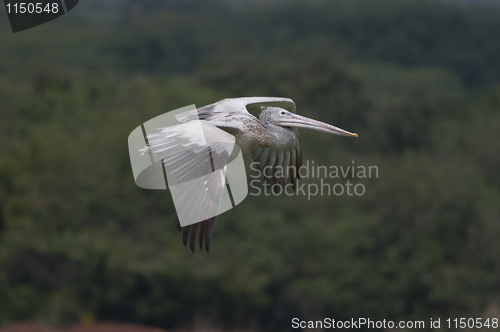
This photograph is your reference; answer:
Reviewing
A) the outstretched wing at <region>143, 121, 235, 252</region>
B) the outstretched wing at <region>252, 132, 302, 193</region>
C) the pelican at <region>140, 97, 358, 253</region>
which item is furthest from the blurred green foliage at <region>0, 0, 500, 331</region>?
the outstretched wing at <region>143, 121, 235, 252</region>

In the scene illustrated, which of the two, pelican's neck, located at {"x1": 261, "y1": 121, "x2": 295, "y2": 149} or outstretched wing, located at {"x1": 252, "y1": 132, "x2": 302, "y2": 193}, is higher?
pelican's neck, located at {"x1": 261, "y1": 121, "x2": 295, "y2": 149}

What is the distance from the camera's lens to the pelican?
8511 mm

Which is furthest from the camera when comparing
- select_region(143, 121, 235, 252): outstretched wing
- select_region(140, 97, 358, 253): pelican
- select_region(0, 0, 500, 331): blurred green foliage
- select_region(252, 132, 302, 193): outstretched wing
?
select_region(0, 0, 500, 331): blurred green foliage

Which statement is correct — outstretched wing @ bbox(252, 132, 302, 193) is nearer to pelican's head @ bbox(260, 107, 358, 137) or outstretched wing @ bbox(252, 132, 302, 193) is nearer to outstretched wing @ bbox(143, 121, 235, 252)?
pelican's head @ bbox(260, 107, 358, 137)

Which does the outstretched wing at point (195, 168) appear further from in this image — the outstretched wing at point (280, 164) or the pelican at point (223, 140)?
the outstretched wing at point (280, 164)

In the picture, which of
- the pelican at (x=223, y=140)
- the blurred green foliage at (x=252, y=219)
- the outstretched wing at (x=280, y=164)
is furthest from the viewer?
the blurred green foliage at (x=252, y=219)

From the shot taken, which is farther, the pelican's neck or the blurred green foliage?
the blurred green foliage

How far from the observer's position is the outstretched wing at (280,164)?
36.9 ft

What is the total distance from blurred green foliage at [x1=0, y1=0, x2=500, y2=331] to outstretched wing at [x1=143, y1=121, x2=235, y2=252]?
24.4 m

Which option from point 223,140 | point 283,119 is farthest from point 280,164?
point 223,140

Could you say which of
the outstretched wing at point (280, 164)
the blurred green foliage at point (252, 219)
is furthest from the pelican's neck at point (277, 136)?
the blurred green foliage at point (252, 219)

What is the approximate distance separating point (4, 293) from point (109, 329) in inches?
180

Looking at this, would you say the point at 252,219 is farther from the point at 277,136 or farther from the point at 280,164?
the point at 277,136

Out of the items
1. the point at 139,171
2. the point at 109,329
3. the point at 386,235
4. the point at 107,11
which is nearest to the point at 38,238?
the point at 109,329
